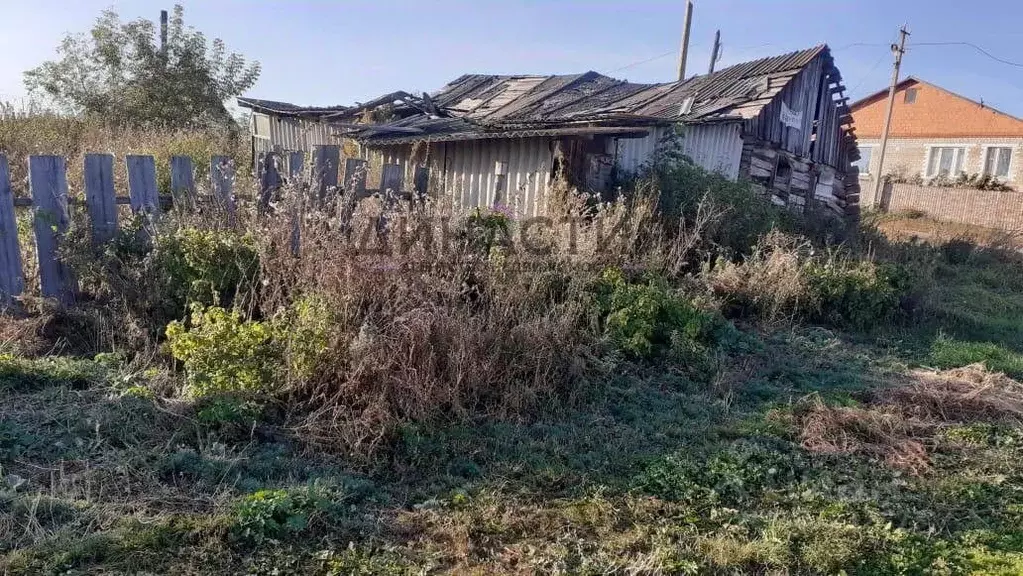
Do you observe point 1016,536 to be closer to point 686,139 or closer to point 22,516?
point 22,516

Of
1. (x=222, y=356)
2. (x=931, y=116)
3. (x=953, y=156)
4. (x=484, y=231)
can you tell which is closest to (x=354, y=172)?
(x=484, y=231)

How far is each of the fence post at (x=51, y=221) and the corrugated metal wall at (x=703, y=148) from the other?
6.96 metres

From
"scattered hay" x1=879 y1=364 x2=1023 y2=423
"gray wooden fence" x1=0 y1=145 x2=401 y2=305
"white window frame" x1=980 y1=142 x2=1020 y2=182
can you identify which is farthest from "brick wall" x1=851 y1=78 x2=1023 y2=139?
"gray wooden fence" x1=0 y1=145 x2=401 y2=305

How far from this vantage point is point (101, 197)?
5141 millimetres

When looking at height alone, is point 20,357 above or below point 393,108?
below

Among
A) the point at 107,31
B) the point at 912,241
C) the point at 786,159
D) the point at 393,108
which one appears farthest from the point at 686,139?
the point at 107,31

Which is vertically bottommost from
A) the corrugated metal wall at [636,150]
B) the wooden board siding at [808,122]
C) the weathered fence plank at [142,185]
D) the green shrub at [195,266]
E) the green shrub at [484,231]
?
the green shrub at [195,266]

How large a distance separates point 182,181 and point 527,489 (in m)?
4.11

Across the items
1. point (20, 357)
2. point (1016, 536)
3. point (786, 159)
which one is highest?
point (786, 159)

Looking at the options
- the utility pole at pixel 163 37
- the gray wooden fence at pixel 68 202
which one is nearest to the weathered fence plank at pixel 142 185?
the gray wooden fence at pixel 68 202

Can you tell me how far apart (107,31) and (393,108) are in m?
10.9

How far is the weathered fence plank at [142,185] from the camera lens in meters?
5.29

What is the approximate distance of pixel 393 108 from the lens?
1512cm

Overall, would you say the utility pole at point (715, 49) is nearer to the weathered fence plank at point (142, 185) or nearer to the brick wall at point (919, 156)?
the brick wall at point (919, 156)
